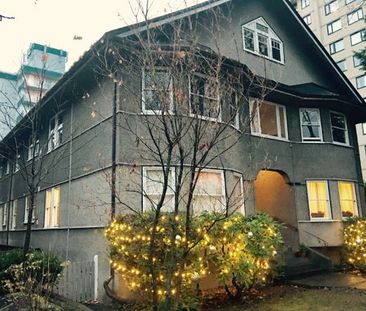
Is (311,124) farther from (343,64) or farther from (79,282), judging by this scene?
(343,64)

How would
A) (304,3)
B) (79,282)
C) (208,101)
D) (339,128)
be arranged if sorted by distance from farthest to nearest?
(304,3)
(339,128)
(79,282)
(208,101)

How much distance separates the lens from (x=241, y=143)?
14.2 m

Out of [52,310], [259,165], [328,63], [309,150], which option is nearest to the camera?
[52,310]

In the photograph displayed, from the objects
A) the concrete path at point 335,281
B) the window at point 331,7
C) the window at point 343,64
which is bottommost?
the concrete path at point 335,281

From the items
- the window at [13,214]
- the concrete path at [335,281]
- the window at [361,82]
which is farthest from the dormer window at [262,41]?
the window at [361,82]

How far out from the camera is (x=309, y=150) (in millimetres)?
16625

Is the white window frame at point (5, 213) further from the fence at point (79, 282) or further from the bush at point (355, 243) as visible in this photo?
the bush at point (355, 243)

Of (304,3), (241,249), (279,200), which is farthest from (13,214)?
(304,3)

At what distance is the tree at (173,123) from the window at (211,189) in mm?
36

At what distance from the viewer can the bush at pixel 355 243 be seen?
45.8 ft

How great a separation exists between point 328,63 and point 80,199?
572 inches

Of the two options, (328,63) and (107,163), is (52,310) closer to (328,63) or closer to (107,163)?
(107,163)

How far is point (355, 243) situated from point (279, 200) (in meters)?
3.53

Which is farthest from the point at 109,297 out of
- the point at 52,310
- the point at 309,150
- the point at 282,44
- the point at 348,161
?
the point at 282,44
